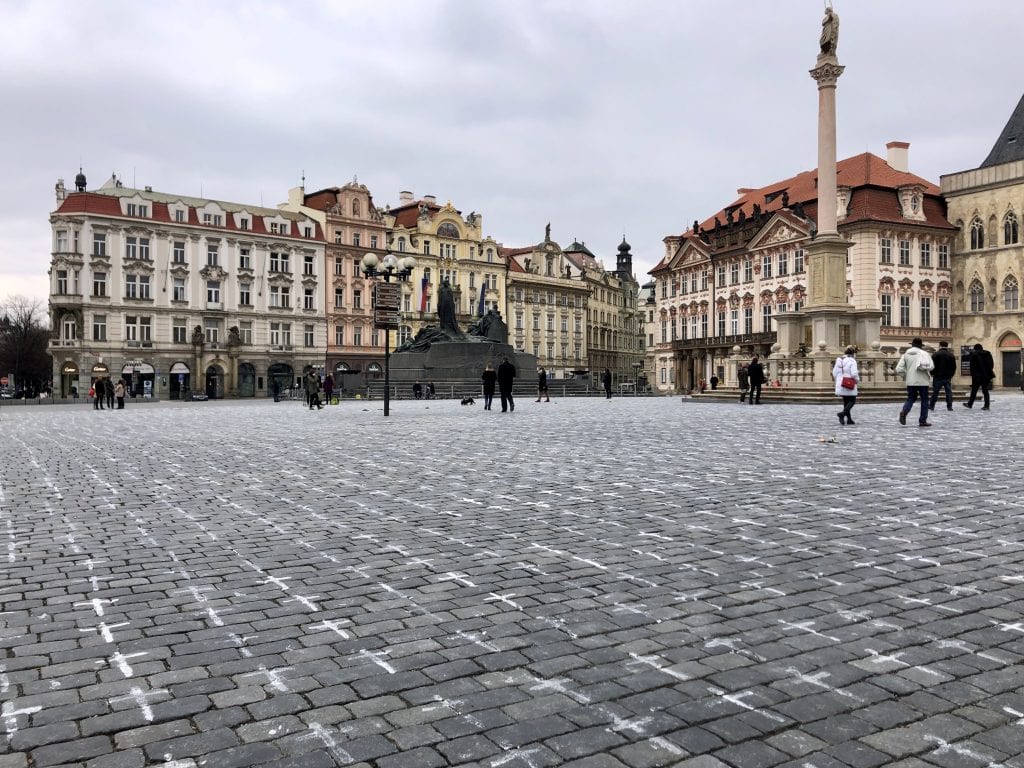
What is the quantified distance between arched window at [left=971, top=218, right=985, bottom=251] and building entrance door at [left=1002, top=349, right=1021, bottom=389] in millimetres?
7495

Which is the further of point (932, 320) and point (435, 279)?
point (435, 279)

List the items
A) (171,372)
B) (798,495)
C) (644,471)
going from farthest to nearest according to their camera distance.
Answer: (171,372), (644,471), (798,495)

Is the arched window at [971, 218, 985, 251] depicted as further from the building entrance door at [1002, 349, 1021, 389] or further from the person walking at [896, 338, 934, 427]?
the person walking at [896, 338, 934, 427]

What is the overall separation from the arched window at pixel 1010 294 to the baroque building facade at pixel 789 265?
394cm

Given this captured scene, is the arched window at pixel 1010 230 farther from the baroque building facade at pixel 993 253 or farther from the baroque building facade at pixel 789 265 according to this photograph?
the baroque building facade at pixel 789 265

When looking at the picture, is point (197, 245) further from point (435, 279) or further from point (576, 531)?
point (576, 531)

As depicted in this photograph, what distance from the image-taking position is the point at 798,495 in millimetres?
7766

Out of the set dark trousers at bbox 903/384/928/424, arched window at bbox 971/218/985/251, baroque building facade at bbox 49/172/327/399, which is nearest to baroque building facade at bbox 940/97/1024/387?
arched window at bbox 971/218/985/251

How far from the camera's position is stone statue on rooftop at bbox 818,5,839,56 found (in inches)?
1228

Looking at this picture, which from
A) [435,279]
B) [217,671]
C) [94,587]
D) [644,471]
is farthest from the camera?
[435,279]

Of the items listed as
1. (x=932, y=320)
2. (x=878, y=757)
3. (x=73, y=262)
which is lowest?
(x=878, y=757)

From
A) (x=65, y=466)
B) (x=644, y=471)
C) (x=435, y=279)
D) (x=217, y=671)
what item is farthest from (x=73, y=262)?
(x=217, y=671)

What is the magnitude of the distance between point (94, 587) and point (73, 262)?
213ft

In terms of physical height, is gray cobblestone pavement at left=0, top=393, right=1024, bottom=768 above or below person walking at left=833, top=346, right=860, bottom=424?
below
